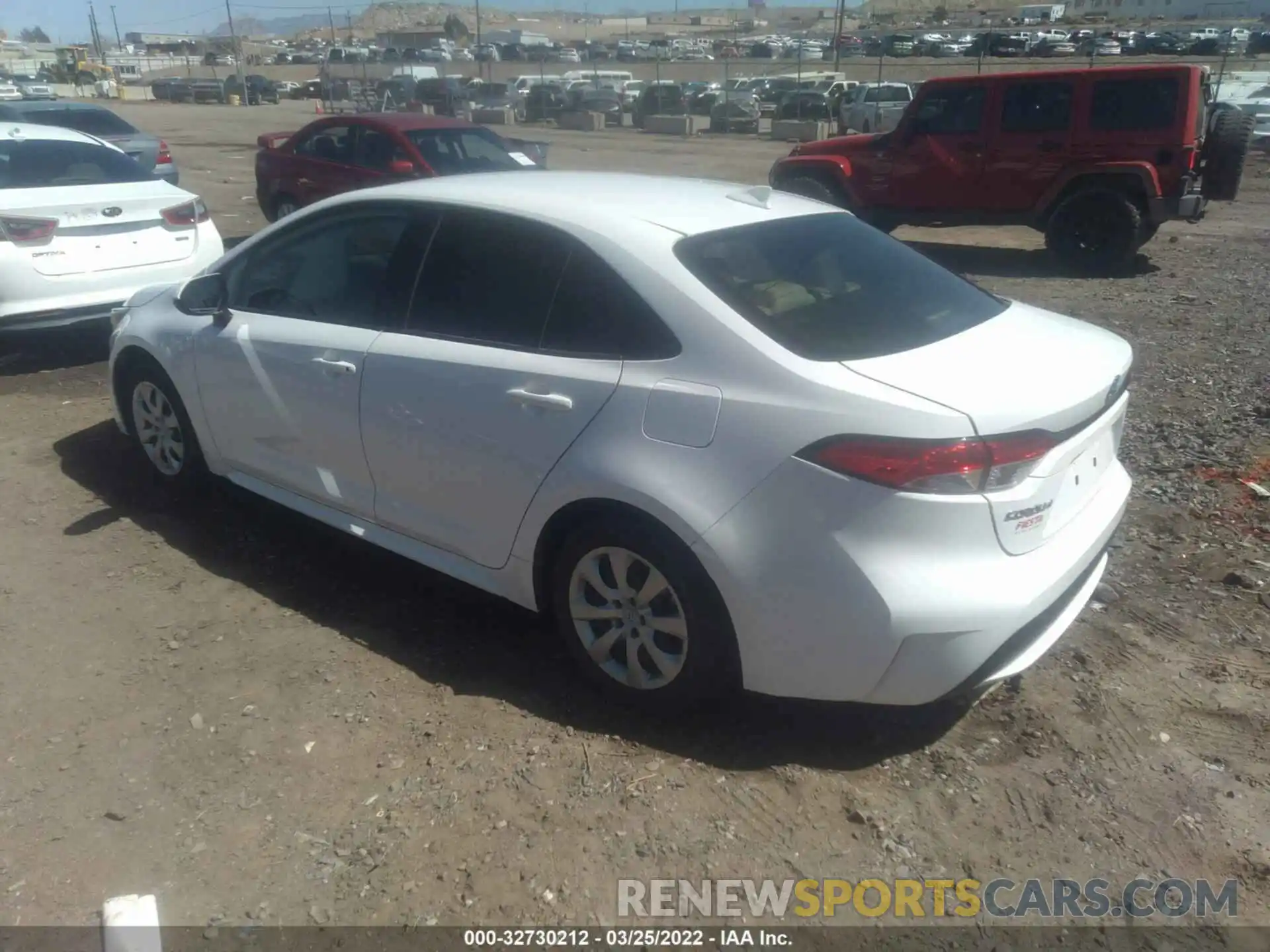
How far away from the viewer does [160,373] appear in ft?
16.6

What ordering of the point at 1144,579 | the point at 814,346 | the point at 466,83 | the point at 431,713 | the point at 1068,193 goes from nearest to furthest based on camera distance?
the point at 814,346 < the point at 431,713 < the point at 1144,579 < the point at 1068,193 < the point at 466,83

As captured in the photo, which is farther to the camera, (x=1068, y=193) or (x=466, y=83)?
(x=466, y=83)

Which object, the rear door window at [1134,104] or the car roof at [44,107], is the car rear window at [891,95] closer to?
the rear door window at [1134,104]

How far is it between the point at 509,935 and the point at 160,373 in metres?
3.45

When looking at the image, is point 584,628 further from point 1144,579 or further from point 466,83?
point 466,83

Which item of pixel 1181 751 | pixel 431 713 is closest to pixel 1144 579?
pixel 1181 751

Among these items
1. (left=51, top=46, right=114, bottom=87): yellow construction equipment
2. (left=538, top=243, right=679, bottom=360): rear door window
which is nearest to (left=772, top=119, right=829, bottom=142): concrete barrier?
(left=538, top=243, right=679, bottom=360): rear door window

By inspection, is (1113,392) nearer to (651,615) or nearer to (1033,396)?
(1033,396)

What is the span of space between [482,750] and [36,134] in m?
7.09

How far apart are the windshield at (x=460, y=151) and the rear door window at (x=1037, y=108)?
17.7 ft

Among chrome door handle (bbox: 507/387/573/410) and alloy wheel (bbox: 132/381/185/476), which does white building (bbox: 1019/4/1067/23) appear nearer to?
alloy wheel (bbox: 132/381/185/476)

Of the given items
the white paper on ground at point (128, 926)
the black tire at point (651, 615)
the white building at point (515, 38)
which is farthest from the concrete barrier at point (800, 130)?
the white building at point (515, 38)

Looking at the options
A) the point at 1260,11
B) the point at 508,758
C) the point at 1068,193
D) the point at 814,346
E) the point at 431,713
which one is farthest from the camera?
the point at 1260,11

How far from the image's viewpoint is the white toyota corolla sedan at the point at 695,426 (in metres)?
2.90
